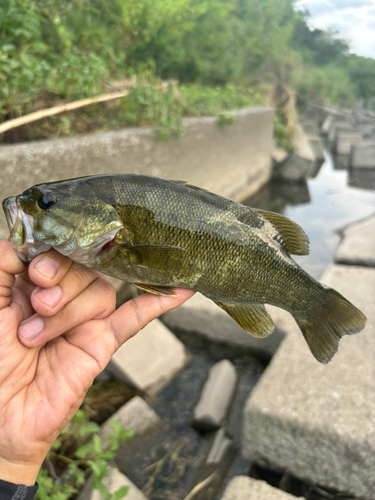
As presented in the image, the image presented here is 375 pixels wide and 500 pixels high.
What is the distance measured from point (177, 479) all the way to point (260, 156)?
9.98 metres

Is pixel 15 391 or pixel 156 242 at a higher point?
pixel 156 242

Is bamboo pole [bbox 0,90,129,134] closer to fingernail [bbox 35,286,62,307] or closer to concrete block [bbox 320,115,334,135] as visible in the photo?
fingernail [bbox 35,286,62,307]

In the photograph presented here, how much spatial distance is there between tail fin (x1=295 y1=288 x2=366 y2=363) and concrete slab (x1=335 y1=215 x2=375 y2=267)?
363 cm

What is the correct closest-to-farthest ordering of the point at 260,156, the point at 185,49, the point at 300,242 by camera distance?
the point at 300,242, the point at 260,156, the point at 185,49

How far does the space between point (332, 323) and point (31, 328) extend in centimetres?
157

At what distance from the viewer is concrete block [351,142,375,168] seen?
14.1 m

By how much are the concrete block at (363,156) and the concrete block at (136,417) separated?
14248mm

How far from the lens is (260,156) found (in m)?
11.3

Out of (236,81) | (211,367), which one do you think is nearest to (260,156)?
(236,81)

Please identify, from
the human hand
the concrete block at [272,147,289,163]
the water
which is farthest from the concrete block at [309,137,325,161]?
the human hand

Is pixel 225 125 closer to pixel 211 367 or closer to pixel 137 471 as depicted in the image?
pixel 211 367

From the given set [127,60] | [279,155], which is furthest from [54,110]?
[279,155]

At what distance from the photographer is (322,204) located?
10242 mm

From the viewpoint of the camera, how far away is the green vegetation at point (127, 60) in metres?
4.30
